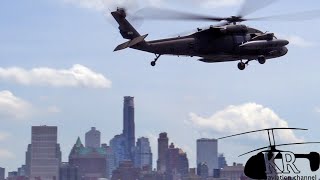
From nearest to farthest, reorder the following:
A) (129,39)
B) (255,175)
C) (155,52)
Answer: (255,175) → (155,52) → (129,39)

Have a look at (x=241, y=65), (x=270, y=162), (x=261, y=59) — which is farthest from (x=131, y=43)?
(x=270, y=162)

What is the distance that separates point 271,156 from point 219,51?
91.9 meters

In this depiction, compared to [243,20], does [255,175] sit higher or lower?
lower

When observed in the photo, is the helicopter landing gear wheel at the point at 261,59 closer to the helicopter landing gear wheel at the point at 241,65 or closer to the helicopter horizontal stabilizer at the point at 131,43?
the helicopter landing gear wheel at the point at 241,65

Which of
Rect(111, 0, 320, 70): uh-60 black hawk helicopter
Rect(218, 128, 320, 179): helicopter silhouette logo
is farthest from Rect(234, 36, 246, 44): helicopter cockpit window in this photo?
Rect(218, 128, 320, 179): helicopter silhouette logo

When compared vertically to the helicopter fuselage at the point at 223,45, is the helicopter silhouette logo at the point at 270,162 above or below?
below

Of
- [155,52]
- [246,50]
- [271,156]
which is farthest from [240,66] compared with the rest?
[271,156]

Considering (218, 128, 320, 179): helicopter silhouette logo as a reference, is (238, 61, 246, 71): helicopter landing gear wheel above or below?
above

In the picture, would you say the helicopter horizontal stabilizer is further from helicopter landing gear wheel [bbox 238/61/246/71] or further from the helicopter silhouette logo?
the helicopter silhouette logo

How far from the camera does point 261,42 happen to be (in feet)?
399

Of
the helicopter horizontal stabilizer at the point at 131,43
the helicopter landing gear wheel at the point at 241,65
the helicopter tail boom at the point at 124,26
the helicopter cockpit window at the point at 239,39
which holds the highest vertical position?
the helicopter tail boom at the point at 124,26

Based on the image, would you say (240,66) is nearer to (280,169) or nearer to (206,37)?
(206,37)

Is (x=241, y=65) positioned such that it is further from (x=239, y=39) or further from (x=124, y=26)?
(x=124, y=26)

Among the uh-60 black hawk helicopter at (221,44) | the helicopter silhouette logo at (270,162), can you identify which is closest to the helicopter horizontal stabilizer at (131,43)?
the uh-60 black hawk helicopter at (221,44)
